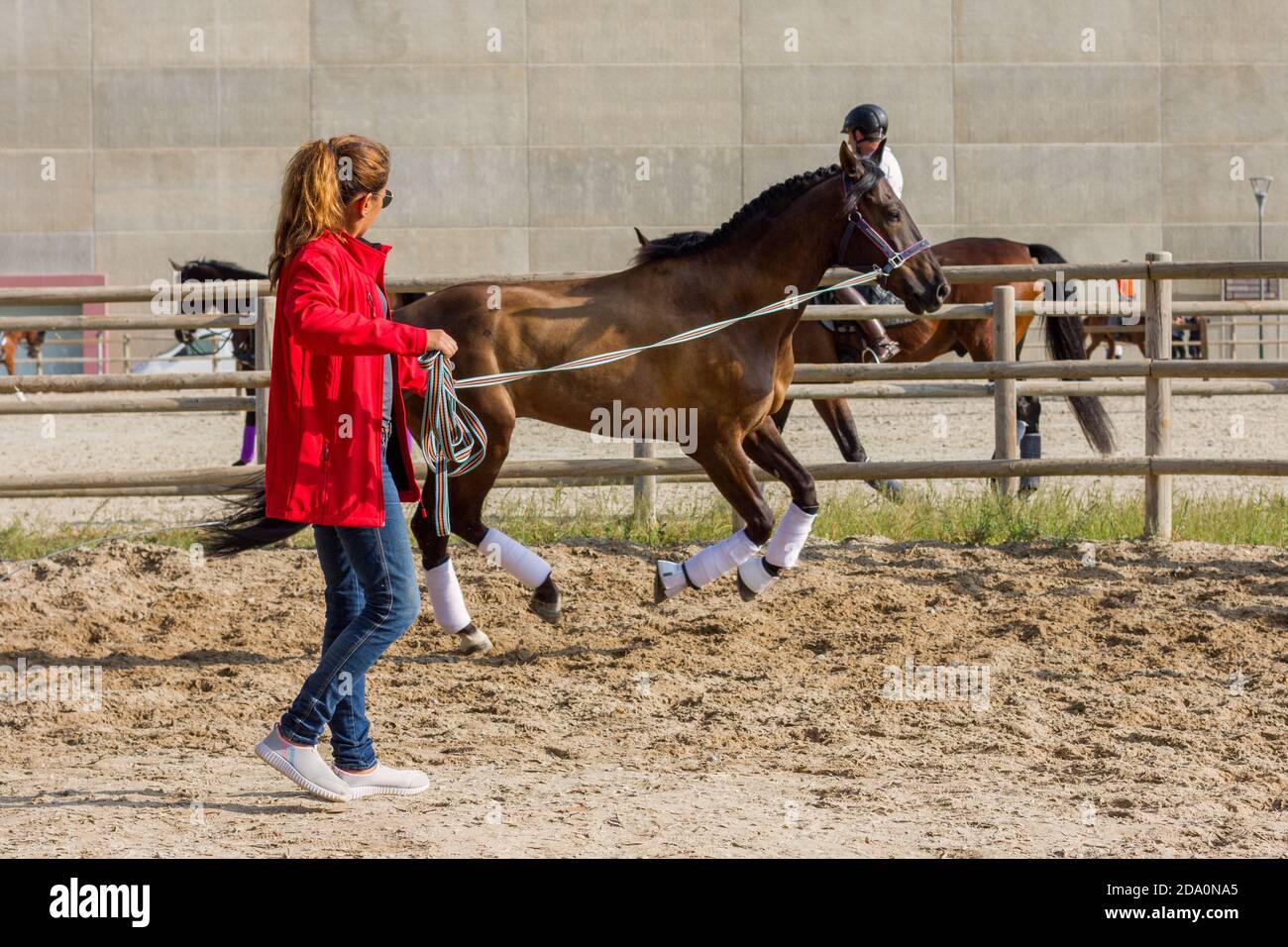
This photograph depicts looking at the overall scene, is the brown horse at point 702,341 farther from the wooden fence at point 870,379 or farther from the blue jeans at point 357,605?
the blue jeans at point 357,605

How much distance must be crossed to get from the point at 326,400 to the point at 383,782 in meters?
1.12

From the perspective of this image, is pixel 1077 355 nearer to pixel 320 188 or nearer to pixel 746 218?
pixel 746 218

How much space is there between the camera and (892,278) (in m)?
6.26

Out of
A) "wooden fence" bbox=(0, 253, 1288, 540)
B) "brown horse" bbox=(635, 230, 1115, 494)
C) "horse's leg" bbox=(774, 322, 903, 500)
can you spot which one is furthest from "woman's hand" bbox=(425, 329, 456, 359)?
"horse's leg" bbox=(774, 322, 903, 500)

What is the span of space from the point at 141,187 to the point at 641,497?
19.9 metres

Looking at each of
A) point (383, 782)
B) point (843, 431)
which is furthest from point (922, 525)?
point (383, 782)

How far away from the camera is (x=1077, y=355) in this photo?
988 cm

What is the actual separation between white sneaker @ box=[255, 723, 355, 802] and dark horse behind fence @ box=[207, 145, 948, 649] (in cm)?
186

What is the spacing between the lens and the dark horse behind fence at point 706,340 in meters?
6.19

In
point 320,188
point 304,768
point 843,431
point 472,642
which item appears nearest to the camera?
point 320,188

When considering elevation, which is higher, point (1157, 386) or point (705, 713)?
point (1157, 386)

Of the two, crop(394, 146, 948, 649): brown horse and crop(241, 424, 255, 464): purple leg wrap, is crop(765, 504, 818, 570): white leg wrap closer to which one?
crop(394, 146, 948, 649): brown horse

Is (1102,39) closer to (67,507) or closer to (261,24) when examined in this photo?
(261,24)

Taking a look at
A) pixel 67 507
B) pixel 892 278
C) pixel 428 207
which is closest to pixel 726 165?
pixel 428 207
